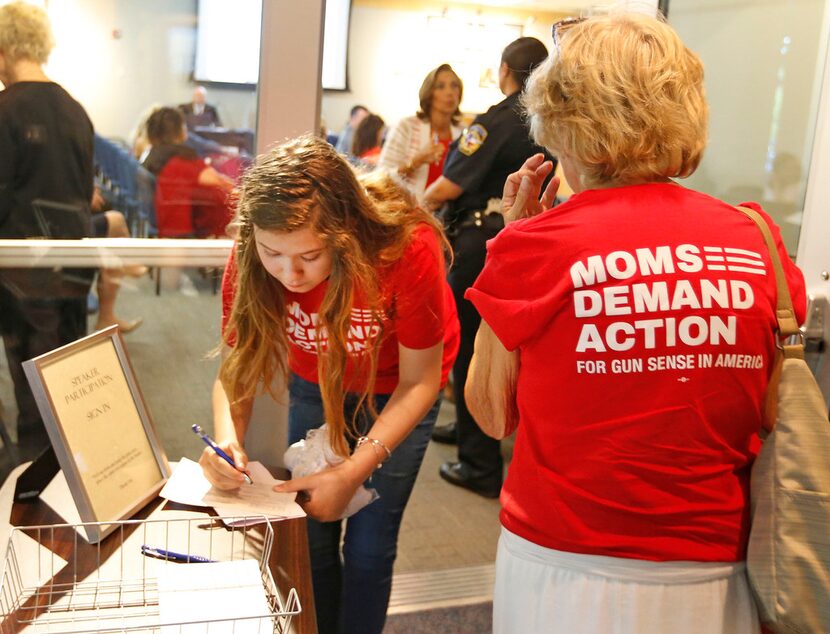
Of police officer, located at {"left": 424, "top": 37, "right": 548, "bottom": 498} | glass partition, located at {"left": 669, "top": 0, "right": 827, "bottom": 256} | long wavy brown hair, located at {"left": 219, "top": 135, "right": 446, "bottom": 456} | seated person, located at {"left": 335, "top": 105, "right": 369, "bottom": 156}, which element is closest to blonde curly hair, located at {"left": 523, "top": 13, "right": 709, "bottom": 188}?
long wavy brown hair, located at {"left": 219, "top": 135, "right": 446, "bottom": 456}

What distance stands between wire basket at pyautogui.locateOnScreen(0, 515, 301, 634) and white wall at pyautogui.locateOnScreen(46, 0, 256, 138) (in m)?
0.97

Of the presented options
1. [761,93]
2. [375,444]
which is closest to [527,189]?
[375,444]

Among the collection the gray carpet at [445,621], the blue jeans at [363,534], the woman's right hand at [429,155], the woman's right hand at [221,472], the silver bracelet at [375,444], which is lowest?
the gray carpet at [445,621]

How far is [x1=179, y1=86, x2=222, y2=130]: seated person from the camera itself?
6.72 feet

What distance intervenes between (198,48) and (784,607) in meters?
1.65

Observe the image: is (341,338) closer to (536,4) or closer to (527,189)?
(527,189)

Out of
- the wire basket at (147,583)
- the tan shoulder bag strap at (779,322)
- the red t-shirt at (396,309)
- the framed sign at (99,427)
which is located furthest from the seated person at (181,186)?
the tan shoulder bag strap at (779,322)

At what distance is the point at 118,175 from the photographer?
2.07 meters

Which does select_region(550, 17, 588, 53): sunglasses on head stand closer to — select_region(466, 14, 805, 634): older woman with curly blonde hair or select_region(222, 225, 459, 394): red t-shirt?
select_region(466, 14, 805, 634): older woman with curly blonde hair

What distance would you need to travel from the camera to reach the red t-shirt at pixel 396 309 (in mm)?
1610

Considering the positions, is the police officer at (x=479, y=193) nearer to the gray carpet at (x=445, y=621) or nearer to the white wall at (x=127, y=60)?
the gray carpet at (x=445, y=621)

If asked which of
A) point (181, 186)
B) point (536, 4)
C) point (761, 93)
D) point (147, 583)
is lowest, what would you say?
point (147, 583)

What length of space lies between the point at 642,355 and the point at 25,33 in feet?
4.84

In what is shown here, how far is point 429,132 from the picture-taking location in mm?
3818
